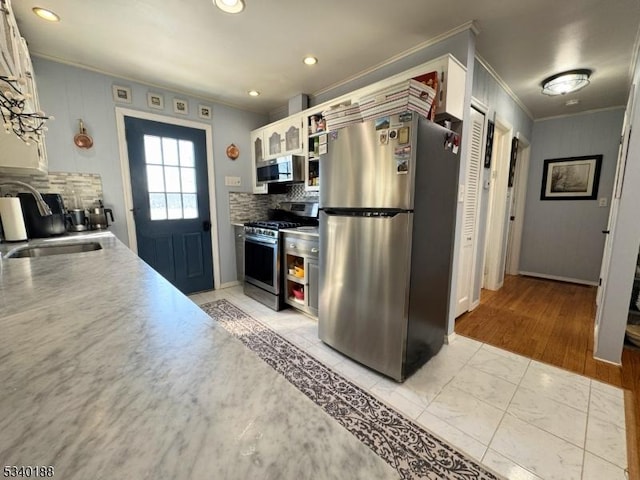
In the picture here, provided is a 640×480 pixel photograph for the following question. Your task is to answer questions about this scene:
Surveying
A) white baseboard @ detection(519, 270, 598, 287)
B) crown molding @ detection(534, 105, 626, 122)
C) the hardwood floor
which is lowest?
the hardwood floor

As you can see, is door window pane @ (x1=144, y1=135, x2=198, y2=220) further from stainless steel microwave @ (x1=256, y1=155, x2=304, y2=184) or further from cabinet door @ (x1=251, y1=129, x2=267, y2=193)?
stainless steel microwave @ (x1=256, y1=155, x2=304, y2=184)

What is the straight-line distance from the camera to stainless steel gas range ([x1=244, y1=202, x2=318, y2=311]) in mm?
2838

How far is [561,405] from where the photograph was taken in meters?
1.54

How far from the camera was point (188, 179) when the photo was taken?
3160mm

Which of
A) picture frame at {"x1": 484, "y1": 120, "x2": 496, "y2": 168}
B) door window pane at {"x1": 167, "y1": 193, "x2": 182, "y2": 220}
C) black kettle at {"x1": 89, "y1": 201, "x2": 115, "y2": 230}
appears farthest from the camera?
door window pane at {"x1": 167, "y1": 193, "x2": 182, "y2": 220}

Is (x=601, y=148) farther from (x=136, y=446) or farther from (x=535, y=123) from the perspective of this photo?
(x=136, y=446)

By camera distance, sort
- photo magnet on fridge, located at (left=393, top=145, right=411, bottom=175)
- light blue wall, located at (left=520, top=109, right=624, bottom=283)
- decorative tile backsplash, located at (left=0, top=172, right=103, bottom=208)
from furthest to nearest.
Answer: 1. light blue wall, located at (left=520, top=109, right=624, bottom=283)
2. decorative tile backsplash, located at (left=0, top=172, right=103, bottom=208)
3. photo magnet on fridge, located at (left=393, top=145, right=411, bottom=175)

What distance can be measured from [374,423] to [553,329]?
220cm

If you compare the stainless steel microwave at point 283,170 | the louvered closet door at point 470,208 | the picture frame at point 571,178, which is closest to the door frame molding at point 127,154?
the stainless steel microwave at point 283,170

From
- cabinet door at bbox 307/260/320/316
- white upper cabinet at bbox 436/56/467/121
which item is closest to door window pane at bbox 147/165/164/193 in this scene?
cabinet door at bbox 307/260/320/316

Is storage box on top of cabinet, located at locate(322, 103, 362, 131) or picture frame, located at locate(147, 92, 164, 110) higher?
picture frame, located at locate(147, 92, 164, 110)

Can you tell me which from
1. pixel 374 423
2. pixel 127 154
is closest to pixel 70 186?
pixel 127 154

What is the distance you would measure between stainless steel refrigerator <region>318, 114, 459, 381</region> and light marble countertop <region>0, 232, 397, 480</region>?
A: 50.2 inches

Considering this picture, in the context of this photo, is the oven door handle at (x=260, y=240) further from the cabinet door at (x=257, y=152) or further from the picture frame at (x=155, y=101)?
the picture frame at (x=155, y=101)
